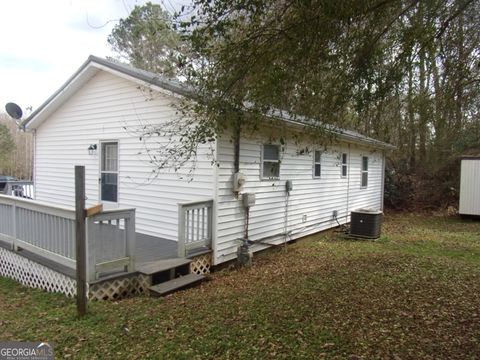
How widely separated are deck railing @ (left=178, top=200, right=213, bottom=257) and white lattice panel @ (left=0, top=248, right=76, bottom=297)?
1661mm

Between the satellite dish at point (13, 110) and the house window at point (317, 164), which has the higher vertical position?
the satellite dish at point (13, 110)

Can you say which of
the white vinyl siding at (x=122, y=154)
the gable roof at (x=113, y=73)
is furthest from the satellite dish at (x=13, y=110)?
the white vinyl siding at (x=122, y=154)

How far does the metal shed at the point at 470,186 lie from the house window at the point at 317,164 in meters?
6.55

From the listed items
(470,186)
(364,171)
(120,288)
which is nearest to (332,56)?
(120,288)

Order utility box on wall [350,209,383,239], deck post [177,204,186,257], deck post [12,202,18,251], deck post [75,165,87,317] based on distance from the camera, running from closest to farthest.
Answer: deck post [75,165,87,317], deck post [177,204,186,257], deck post [12,202,18,251], utility box on wall [350,209,383,239]

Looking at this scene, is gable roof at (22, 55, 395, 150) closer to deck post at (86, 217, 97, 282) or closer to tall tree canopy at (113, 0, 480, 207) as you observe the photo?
tall tree canopy at (113, 0, 480, 207)

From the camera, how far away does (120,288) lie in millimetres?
4730

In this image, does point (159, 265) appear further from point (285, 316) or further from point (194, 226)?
point (285, 316)

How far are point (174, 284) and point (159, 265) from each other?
0.38m

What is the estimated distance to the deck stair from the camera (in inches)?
189

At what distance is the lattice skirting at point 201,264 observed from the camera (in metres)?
5.70

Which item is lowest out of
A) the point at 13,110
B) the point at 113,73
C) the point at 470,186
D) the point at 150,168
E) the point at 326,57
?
the point at 470,186

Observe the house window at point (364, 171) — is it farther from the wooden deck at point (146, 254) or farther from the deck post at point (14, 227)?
the deck post at point (14, 227)

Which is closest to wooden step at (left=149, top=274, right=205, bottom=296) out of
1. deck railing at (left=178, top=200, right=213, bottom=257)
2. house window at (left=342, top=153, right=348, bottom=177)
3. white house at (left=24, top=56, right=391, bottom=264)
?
deck railing at (left=178, top=200, right=213, bottom=257)
